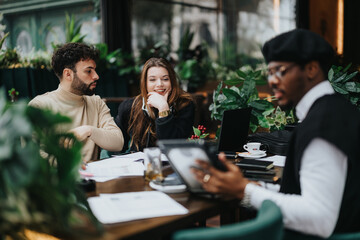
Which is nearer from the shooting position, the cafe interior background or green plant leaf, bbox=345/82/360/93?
green plant leaf, bbox=345/82/360/93

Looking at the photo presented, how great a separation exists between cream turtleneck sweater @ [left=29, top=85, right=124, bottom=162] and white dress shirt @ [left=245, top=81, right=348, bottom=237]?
146 cm

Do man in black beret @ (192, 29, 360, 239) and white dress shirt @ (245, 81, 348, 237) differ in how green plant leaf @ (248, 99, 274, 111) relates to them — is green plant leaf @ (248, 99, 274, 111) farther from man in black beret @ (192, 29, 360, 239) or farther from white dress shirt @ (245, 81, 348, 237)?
white dress shirt @ (245, 81, 348, 237)

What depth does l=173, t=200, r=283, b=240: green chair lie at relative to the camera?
0.91m

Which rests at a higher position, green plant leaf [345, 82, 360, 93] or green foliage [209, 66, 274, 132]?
green plant leaf [345, 82, 360, 93]

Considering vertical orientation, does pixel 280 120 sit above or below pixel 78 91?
below

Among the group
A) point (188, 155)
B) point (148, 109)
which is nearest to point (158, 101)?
point (148, 109)

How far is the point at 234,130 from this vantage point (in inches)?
88.0

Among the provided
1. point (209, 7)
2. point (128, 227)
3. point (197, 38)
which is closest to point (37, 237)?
point (128, 227)

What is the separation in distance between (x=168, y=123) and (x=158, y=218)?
140cm

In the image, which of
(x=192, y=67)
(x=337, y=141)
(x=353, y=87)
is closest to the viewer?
(x=337, y=141)

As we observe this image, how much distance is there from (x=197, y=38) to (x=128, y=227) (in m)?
7.83

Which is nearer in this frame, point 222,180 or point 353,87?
point 222,180

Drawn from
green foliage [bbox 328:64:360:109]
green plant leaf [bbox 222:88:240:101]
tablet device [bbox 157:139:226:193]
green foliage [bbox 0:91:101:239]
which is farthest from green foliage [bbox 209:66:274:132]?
green foliage [bbox 0:91:101:239]

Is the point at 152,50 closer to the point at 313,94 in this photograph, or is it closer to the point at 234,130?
the point at 234,130
